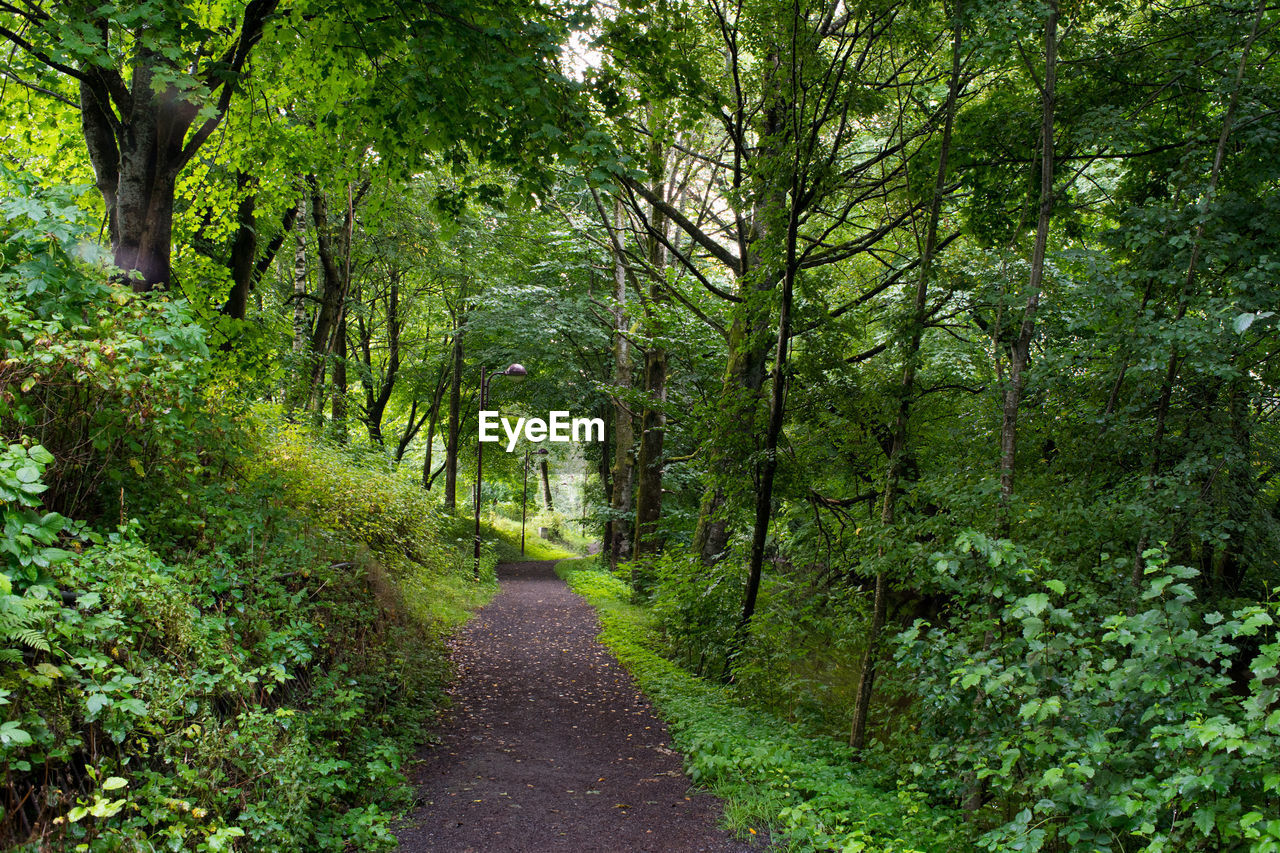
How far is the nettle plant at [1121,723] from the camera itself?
2.49 meters

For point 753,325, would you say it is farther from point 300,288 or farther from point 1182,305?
point 300,288

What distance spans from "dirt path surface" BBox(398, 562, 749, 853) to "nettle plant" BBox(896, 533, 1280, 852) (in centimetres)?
181

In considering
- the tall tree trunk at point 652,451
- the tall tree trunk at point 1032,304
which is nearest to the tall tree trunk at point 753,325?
the tall tree trunk at point 1032,304

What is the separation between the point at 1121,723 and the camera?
3096 millimetres

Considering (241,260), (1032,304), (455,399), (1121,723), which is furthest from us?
(455,399)

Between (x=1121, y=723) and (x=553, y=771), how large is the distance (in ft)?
13.6

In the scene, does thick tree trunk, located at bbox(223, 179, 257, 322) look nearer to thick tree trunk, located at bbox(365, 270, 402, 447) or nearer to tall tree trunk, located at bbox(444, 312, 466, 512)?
tall tree trunk, located at bbox(444, 312, 466, 512)

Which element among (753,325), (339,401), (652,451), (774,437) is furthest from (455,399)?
(774,437)

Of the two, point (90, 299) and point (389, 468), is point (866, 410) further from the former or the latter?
point (389, 468)

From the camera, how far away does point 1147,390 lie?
4711 millimetres

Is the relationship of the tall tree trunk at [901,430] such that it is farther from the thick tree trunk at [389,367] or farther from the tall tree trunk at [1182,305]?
the thick tree trunk at [389,367]

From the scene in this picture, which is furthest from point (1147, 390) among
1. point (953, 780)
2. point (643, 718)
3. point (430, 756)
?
point (430, 756)

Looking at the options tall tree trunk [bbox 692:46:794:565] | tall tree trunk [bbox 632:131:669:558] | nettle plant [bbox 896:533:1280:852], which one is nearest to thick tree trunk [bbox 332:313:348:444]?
tall tree trunk [bbox 632:131:669:558]

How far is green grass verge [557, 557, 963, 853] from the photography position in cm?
406
